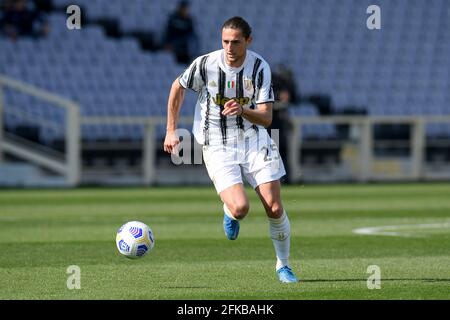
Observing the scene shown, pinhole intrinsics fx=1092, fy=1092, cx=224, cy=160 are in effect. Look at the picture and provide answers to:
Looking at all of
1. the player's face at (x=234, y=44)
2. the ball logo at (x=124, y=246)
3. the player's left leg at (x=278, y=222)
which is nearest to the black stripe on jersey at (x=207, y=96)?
the player's face at (x=234, y=44)

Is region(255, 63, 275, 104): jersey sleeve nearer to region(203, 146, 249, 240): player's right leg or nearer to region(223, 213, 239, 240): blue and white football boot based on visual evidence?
region(203, 146, 249, 240): player's right leg

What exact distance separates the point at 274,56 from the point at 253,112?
22902mm

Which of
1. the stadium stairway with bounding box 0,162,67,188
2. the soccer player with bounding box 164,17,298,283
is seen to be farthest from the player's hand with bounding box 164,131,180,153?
the stadium stairway with bounding box 0,162,67,188

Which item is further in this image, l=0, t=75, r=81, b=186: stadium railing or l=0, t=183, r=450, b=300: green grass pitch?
l=0, t=75, r=81, b=186: stadium railing

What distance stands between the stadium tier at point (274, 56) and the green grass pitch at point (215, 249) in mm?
7686

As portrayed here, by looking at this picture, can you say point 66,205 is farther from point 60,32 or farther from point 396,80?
point 396,80

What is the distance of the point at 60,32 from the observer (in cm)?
2786

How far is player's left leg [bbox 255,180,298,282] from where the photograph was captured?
8.26m

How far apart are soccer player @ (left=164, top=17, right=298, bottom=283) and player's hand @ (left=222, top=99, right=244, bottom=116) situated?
0.91ft

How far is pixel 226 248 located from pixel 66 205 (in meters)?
7.08

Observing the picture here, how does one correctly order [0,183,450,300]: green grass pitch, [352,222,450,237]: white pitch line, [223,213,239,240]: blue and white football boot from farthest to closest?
[352,222,450,237]: white pitch line, [223,213,239,240]: blue and white football boot, [0,183,450,300]: green grass pitch

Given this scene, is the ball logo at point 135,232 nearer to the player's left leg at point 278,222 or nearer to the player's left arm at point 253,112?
the player's left leg at point 278,222

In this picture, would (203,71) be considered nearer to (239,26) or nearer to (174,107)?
(174,107)

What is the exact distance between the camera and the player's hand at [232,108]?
308 inches
